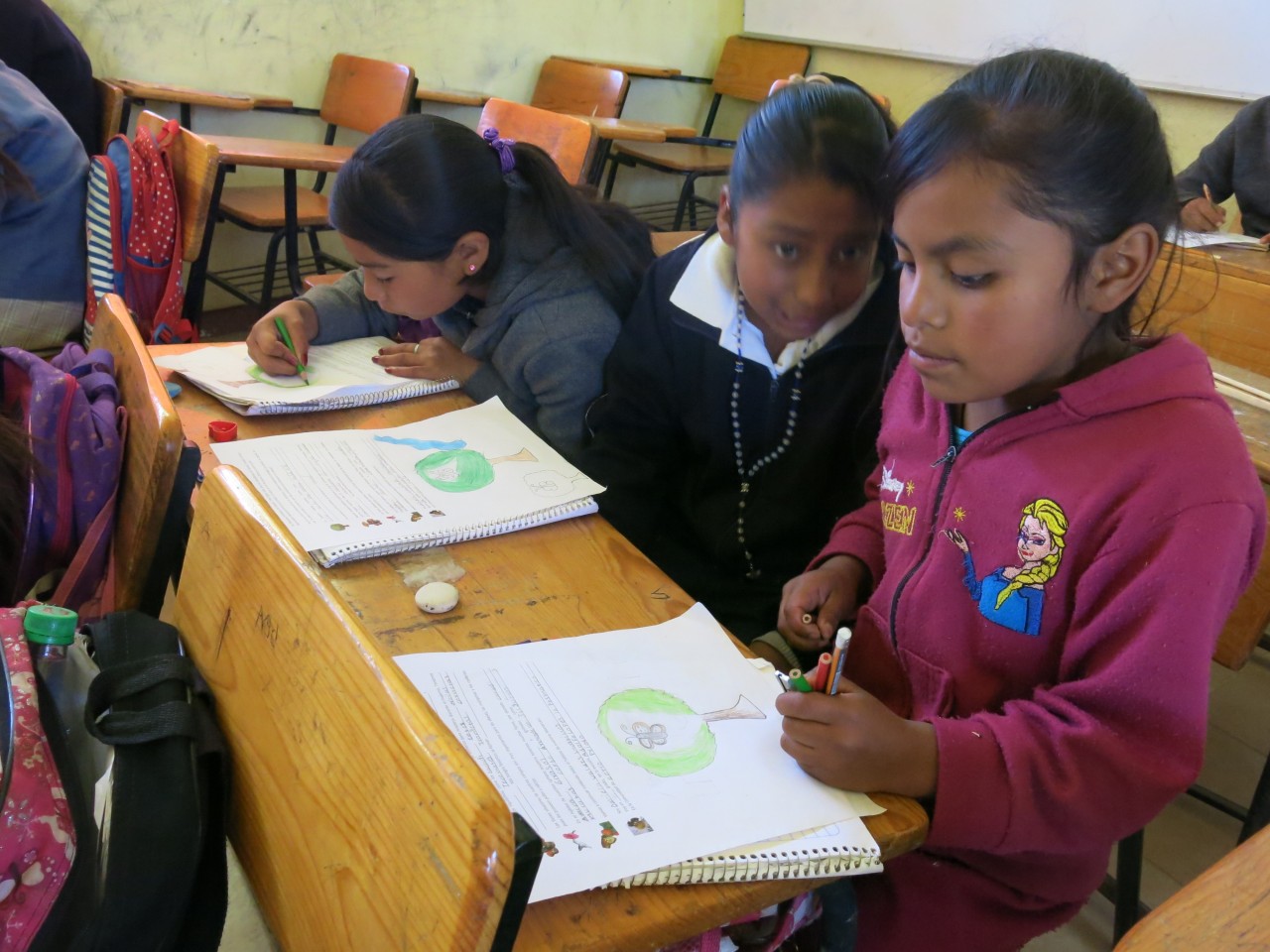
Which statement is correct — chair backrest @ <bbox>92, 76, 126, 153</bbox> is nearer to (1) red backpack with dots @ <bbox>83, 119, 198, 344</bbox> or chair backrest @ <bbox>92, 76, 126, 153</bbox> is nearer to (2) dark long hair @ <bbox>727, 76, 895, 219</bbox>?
(1) red backpack with dots @ <bbox>83, 119, 198, 344</bbox>

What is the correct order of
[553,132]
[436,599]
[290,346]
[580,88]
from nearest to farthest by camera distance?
1. [436,599]
2. [290,346]
3. [553,132]
4. [580,88]

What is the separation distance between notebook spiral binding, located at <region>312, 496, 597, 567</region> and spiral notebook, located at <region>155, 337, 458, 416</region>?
1.25ft

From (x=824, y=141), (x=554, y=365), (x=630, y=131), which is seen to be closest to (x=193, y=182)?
(x=554, y=365)

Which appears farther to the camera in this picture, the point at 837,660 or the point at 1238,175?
the point at 1238,175

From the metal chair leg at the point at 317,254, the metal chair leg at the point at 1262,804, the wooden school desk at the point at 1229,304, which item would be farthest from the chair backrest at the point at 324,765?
the metal chair leg at the point at 317,254

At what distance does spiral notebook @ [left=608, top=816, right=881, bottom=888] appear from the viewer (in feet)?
1.99

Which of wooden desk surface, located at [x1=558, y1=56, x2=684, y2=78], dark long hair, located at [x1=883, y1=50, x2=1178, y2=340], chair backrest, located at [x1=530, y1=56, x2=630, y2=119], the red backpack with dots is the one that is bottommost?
the red backpack with dots

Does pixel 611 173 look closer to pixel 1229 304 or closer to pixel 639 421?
pixel 1229 304

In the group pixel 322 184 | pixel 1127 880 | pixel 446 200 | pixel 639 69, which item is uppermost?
pixel 639 69

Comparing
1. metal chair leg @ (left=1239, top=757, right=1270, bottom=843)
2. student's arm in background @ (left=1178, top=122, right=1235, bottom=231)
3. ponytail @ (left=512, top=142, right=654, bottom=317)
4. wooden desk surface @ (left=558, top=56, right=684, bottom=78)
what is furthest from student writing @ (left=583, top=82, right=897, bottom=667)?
wooden desk surface @ (left=558, top=56, right=684, bottom=78)

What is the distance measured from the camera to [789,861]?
24.7 inches

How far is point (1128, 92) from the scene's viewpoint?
2.45 ft

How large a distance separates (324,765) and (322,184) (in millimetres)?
3454

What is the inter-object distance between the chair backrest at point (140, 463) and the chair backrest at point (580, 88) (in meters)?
2.98
